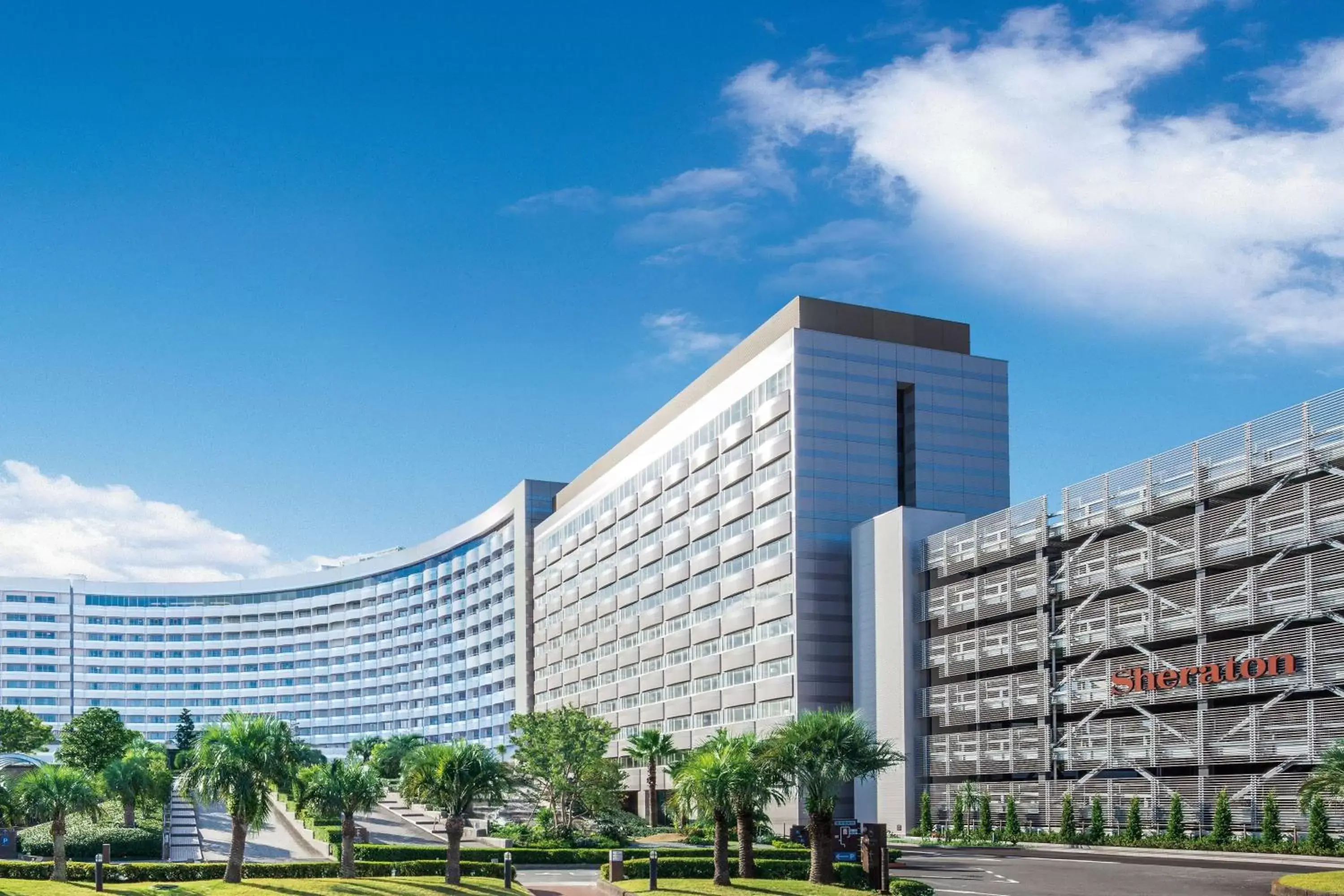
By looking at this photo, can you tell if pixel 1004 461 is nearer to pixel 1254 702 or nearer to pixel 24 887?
pixel 1254 702

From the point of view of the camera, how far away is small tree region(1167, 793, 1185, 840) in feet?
233

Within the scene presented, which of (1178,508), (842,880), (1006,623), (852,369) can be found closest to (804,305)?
(852,369)

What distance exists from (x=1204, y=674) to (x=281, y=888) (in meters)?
45.4

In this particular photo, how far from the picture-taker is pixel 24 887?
170 feet

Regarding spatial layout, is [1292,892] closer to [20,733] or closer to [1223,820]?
[1223,820]

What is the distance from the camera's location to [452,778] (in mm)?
55844

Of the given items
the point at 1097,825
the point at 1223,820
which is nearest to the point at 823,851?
the point at 1223,820

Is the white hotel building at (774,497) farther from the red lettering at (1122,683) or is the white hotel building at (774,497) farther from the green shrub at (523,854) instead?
the green shrub at (523,854)

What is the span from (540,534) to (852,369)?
7078 centimetres

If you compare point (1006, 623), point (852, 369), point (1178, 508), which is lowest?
point (1006, 623)

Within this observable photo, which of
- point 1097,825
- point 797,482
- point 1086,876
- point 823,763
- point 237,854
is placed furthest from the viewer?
point 797,482

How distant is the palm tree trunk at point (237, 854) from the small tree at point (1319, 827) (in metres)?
44.1

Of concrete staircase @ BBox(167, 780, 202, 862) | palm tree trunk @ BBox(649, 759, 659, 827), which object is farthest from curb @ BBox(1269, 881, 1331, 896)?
palm tree trunk @ BBox(649, 759, 659, 827)

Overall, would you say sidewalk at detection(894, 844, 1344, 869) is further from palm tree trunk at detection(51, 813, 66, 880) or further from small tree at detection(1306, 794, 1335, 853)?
palm tree trunk at detection(51, 813, 66, 880)
